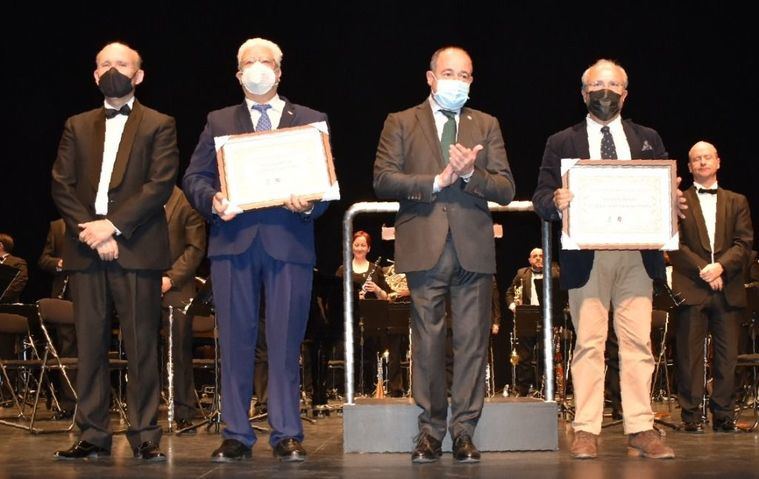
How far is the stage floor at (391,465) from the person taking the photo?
432 centimetres

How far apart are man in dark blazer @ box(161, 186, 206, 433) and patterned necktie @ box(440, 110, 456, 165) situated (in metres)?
2.73

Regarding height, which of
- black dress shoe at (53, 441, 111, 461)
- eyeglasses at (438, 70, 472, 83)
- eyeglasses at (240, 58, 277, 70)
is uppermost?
eyeglasses at (240, 58, 277, 70)

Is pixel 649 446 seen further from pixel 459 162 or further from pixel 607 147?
pixel 459 162

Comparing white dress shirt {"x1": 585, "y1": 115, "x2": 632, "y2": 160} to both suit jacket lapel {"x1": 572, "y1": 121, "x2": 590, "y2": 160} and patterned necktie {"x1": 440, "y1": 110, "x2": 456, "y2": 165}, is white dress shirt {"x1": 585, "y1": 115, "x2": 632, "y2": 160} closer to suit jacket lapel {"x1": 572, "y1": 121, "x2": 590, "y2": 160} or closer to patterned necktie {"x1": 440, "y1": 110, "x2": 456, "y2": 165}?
suit jacket lapel {"x1": 572, "y1": 121, "x2": 590, "y2": 160}

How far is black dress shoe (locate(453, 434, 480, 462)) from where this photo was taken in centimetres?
475

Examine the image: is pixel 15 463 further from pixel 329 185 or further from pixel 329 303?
pixel 329 303

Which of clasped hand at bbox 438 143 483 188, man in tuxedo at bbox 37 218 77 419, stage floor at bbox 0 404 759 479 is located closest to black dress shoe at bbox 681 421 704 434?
stage floor at bbox 0 404 759 479

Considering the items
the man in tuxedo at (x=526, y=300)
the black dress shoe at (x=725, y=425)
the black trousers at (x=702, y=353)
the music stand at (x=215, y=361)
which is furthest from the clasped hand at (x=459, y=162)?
the man in tuxedo at (x=526, y=300)

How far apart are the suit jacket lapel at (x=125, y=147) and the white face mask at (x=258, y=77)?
22.4 inches

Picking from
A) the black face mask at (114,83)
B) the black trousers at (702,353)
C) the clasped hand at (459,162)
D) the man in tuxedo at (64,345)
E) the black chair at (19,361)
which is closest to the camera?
the clasped hand at (459,162)

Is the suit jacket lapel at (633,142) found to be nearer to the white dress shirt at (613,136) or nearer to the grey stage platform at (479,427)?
the white dress shirt at (613,136)

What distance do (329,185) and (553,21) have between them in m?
8.17

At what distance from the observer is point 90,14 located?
1213 cm

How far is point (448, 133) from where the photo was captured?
5.07 metres
